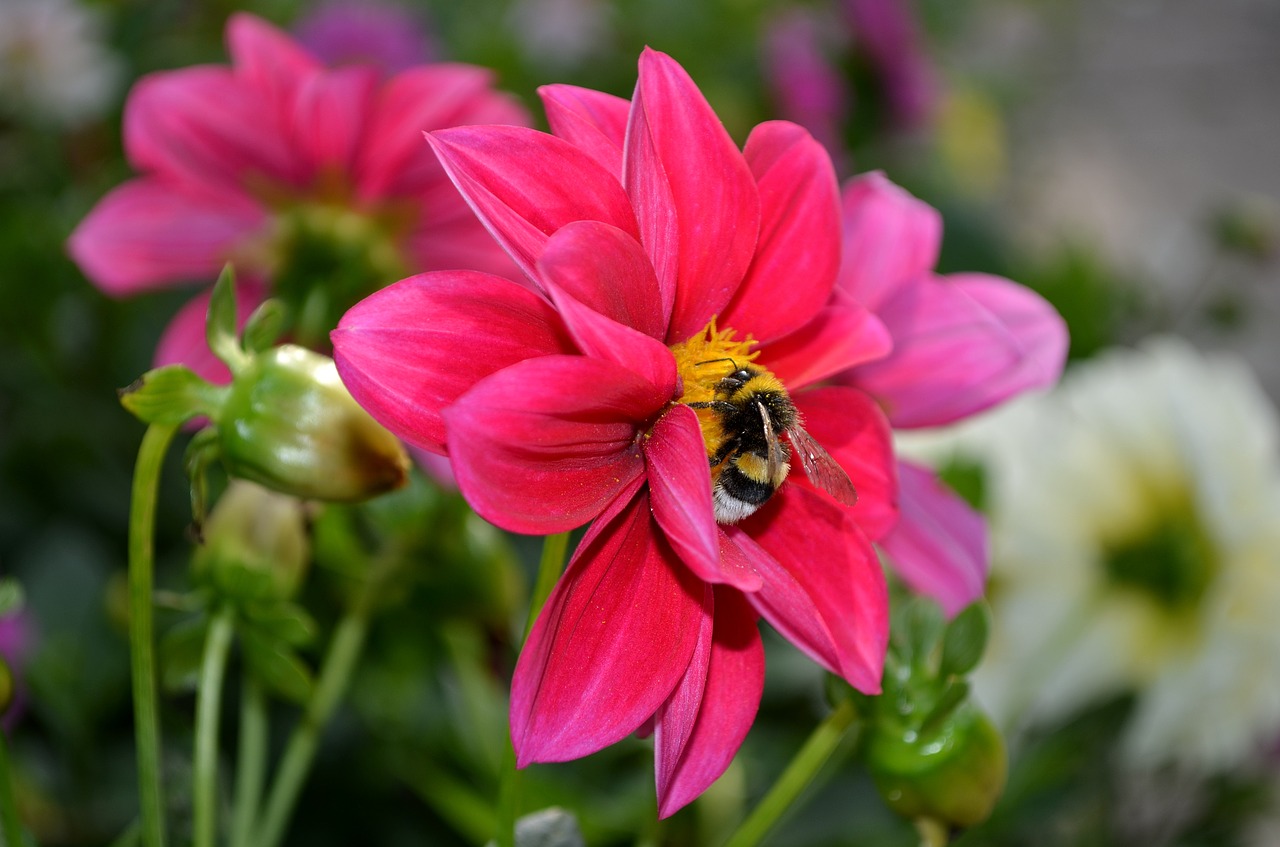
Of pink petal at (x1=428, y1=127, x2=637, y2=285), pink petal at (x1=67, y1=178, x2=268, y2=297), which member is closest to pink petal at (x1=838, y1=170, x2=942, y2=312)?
pink petal at (x1=428, y1=127, x2=637, y2=285)

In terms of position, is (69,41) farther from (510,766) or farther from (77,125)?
(510,766)

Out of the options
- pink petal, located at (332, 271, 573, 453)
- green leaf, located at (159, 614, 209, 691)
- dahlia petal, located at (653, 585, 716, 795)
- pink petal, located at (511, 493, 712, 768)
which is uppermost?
pink petal, located at (332, 271, 573, 453)

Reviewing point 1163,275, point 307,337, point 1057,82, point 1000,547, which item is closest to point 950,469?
point 1000,547

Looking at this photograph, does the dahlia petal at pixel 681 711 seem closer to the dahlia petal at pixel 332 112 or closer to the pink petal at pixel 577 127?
the pink petal at pixel 577 127

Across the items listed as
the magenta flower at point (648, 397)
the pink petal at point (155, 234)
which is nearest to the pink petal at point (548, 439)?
the magenta flower at point (648, 397)

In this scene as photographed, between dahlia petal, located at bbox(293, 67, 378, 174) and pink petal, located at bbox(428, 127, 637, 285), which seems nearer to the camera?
pink petal, located at bbox(428, 127, 637, 285)

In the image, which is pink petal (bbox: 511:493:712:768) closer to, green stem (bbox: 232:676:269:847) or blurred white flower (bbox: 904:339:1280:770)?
green stem (bbox: 232:676:269:847)
